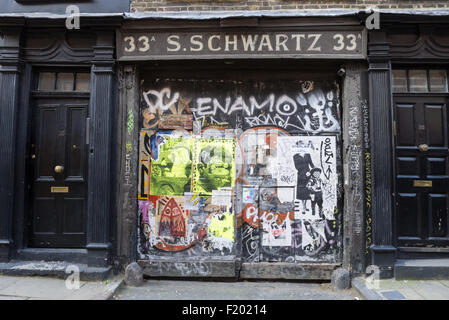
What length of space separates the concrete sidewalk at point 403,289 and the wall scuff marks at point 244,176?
0.68 metres

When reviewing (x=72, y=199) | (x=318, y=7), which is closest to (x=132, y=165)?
(x=72, y=199)

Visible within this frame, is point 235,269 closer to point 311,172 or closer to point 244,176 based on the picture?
point 244,176

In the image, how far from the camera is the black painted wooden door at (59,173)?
497cm

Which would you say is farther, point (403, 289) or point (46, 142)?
point (46, 142)

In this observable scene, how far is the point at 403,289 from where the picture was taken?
420 cm

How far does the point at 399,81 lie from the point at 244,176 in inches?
117

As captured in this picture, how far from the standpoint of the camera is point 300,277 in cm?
483

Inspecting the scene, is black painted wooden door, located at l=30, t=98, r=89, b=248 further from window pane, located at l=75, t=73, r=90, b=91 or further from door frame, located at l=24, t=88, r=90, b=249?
window pane, located at l=75, t=73, r=90, b=91

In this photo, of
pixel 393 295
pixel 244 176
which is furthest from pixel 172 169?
pixel 393 295

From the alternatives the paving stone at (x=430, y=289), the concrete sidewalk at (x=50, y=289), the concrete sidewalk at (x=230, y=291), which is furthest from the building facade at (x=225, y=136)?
the paving stone at (x=430, y=289)

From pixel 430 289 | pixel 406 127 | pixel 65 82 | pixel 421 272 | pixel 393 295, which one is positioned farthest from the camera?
pixel 65 82

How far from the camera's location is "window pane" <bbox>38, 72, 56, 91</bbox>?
5.13 metres

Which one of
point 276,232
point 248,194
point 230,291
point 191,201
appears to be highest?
point 248,194

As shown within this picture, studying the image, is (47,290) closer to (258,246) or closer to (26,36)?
(258,246)
